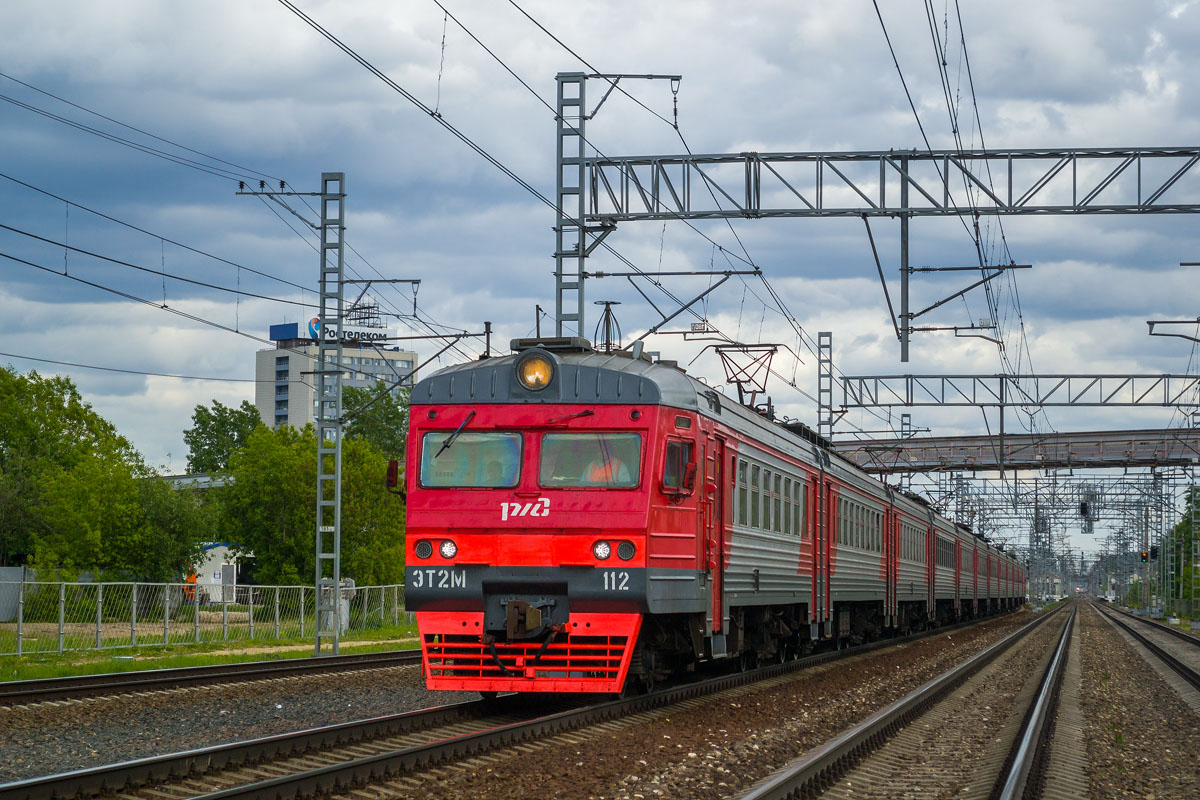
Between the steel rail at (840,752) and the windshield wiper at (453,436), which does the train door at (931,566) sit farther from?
the windshield wiper at (453,436)

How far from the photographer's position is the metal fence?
80.5 feet

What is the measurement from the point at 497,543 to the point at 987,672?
42.1ft

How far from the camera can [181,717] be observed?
13.9 metres

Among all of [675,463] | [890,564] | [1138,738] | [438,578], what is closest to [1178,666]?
[890,564]

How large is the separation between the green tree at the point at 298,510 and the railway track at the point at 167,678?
2860cm

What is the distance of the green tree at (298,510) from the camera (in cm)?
5175

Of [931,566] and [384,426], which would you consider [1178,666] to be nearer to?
[931,566]

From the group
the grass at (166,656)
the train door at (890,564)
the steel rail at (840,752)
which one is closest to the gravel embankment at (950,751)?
the steel rail at (840,752)

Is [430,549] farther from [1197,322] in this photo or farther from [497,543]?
[1197,322]

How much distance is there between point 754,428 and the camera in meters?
17.2

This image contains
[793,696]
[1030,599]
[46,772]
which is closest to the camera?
[46,772]

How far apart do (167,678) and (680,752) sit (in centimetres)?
920

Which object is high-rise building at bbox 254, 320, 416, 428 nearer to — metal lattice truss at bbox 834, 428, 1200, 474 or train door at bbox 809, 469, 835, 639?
metal lattice truss at bbox 834, 428, 1200, 474

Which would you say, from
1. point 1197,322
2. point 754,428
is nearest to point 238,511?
point 1197,322
